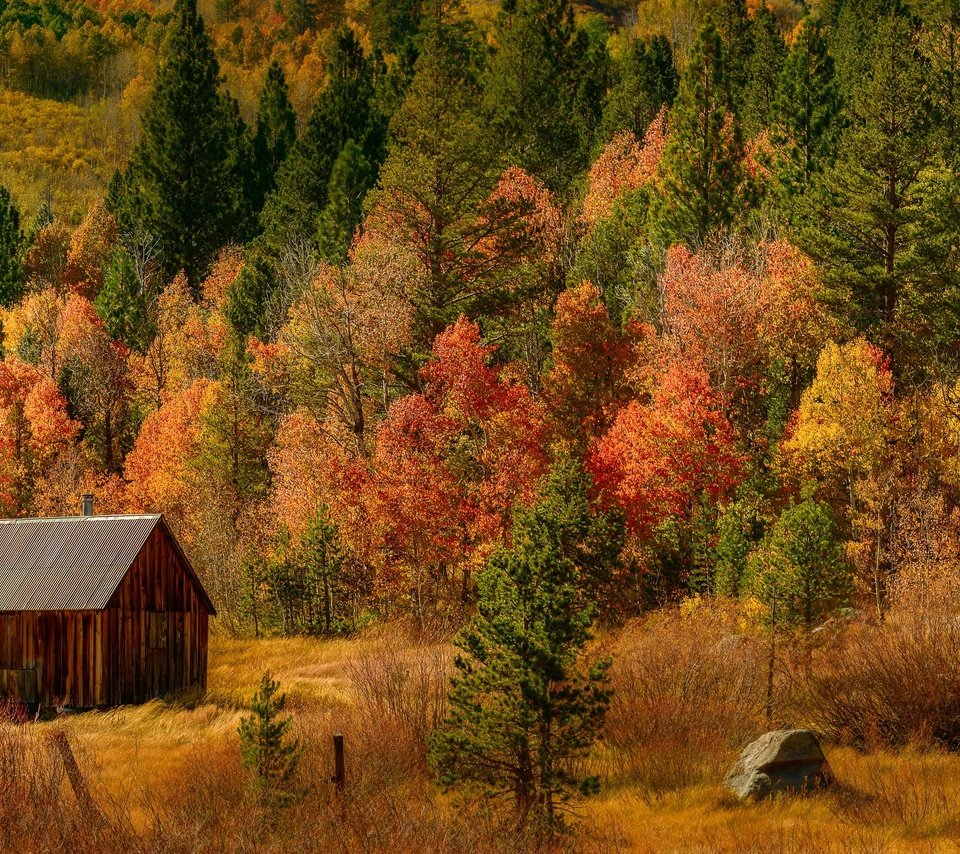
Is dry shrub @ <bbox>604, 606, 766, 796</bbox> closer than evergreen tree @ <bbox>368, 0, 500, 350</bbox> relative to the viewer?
Yes

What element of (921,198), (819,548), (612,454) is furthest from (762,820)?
(921,198)

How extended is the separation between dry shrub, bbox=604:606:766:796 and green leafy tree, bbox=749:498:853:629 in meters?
4.19

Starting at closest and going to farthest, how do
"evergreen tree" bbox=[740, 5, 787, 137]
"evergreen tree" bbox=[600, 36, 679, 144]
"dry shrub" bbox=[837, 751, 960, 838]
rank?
1. "dry shrub" bbox=[837, 751, 960, 838]
2. "evergreen tree" bbox=[740, 5, 787, 137]
3. "evergreen tree" bbox=[600, 36, 679, 144]

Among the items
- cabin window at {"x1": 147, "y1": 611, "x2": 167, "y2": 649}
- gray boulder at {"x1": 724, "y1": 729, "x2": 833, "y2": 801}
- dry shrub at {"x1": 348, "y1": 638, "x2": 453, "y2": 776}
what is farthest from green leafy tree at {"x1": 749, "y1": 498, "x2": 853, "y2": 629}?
cabin window at {"x1": 147, "y1": 611, "x2": 167, "y2": 649}

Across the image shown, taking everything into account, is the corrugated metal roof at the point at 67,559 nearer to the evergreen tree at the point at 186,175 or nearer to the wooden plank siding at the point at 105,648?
the wooden plank siding at the point at 105,648

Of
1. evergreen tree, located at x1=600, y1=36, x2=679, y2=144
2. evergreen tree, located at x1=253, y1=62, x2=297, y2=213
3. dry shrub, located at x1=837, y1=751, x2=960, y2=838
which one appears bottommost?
dry shrub, located at x1=837, y1=751, x2=960, y2=838

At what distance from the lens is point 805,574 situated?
26.9 m

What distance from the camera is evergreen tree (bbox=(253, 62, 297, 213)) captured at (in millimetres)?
92875

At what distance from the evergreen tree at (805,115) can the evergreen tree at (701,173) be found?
239cm

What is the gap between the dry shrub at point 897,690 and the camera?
17844 mm

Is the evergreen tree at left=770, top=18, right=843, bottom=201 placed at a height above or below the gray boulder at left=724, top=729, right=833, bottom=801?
above

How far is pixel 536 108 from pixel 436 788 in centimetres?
6101

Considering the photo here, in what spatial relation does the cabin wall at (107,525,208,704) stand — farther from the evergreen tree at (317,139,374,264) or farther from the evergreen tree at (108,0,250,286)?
the evergreen tree at (108,0,250,286)

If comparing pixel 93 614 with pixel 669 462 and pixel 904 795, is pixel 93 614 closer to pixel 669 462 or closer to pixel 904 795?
pixel 669 462
